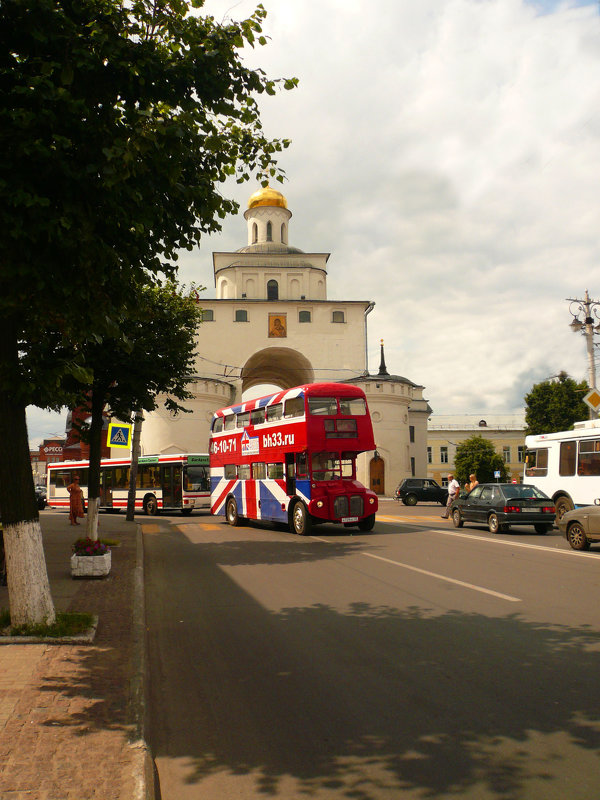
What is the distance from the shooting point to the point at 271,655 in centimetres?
656

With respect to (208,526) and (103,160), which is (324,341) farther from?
(103,160)

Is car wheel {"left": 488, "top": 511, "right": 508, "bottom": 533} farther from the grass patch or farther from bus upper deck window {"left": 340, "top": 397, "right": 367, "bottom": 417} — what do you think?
the grass patch

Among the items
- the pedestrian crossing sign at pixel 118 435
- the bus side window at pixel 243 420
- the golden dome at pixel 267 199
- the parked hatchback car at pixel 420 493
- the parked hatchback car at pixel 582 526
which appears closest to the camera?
the parked hatchback car at pixel 582 526

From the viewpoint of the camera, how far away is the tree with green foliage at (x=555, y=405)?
63.2 m

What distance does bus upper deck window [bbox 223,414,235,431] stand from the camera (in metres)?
25.6

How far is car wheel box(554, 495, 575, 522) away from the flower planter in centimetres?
1435

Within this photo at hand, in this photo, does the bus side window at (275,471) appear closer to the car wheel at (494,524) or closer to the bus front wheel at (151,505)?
the car wheel at (494,524)

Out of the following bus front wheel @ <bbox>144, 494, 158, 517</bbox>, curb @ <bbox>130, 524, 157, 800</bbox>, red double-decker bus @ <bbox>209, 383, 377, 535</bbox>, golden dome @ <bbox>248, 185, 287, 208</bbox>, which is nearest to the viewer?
curb @ <bbox>130, 524, 157, 800</bbox>

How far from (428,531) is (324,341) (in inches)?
1708

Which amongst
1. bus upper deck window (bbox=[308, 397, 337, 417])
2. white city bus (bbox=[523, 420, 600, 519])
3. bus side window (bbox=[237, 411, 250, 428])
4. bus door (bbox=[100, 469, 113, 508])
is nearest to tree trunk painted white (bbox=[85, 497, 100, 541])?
bus upper deck window (bbox=[308, 397, 337, 417])

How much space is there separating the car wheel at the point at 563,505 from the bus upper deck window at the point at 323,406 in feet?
24.8

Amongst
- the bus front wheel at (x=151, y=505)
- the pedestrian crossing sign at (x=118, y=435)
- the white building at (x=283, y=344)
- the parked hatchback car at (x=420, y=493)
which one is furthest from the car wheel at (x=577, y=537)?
the white building at (x=283, y=344)

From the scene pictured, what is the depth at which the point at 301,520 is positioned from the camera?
66.0 ft

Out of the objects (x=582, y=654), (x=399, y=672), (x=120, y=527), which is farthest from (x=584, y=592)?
(x=120, y=527)
